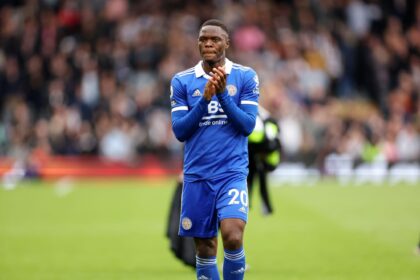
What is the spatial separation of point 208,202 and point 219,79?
43.9 inches

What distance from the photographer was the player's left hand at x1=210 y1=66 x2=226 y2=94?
817cm

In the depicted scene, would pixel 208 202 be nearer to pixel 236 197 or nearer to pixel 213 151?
pixel 236 197

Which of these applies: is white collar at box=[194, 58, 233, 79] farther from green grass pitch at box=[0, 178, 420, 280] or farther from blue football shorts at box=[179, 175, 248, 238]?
green grass pitch at box=[0, 178, 420, 280]

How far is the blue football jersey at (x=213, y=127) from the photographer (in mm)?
8547

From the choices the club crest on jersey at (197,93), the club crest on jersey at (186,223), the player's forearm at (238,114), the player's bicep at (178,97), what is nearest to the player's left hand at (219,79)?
the player's forearm at (238,114)

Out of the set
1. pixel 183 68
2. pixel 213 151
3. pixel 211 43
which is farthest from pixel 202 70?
pixel 183 68

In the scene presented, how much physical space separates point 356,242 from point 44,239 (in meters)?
4.84

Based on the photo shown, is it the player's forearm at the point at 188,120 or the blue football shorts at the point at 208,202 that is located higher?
the player's forearm at the point at 188,120

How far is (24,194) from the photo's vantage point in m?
23.5

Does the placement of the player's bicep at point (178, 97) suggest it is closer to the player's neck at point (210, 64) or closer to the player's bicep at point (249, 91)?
the player's neck at point (210, 64)

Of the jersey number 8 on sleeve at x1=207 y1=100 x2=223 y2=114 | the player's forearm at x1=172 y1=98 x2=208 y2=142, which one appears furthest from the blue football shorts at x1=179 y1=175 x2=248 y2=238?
the jersey number 8 on sleeve at x1=207 y1=100 x2=223 y2=114

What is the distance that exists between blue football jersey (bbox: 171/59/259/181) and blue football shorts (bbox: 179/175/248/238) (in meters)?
0.08

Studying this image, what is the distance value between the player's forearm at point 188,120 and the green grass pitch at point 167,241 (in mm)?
3338

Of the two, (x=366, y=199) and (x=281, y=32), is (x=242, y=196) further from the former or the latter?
(x=281, y=32)
